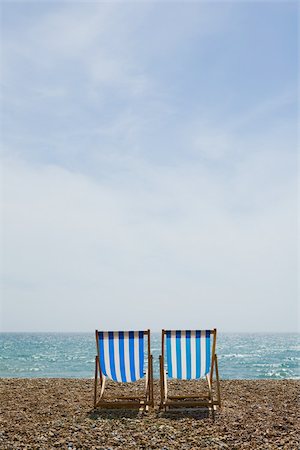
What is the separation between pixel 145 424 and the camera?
560 centimetres

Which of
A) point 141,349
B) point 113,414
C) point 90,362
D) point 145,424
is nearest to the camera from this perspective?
point 145,424

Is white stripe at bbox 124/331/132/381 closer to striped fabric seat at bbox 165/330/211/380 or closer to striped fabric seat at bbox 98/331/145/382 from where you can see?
striped fabric seat at bbox 98/331/145/382

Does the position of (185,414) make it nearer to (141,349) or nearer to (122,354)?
(141,349)

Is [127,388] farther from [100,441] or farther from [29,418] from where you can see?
[100,441]

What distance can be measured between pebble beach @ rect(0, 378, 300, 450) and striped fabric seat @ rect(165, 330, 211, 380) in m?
0.57

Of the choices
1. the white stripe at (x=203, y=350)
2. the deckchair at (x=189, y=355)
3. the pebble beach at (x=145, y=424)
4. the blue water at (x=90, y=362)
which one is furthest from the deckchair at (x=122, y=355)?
the blue water at (x=90, y=362)

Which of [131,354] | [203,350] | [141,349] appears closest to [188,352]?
[203,350]

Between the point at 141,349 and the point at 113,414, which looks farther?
the point at 141,349

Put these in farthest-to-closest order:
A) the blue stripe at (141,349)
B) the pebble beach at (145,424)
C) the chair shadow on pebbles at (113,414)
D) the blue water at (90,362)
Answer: the blue water at (90,362), the blue stripe at (141,349), the chair shadow on pebbles at (113,414), the pebble beach at (145,424)

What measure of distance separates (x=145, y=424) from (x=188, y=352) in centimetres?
130

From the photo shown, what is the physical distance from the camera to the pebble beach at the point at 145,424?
4.93 metres

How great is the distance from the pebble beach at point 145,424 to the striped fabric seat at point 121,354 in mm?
526

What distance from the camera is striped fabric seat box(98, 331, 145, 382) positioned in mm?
6598

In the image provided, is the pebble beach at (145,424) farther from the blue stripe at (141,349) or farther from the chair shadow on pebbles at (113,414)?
the blue stripe at (141,349)
